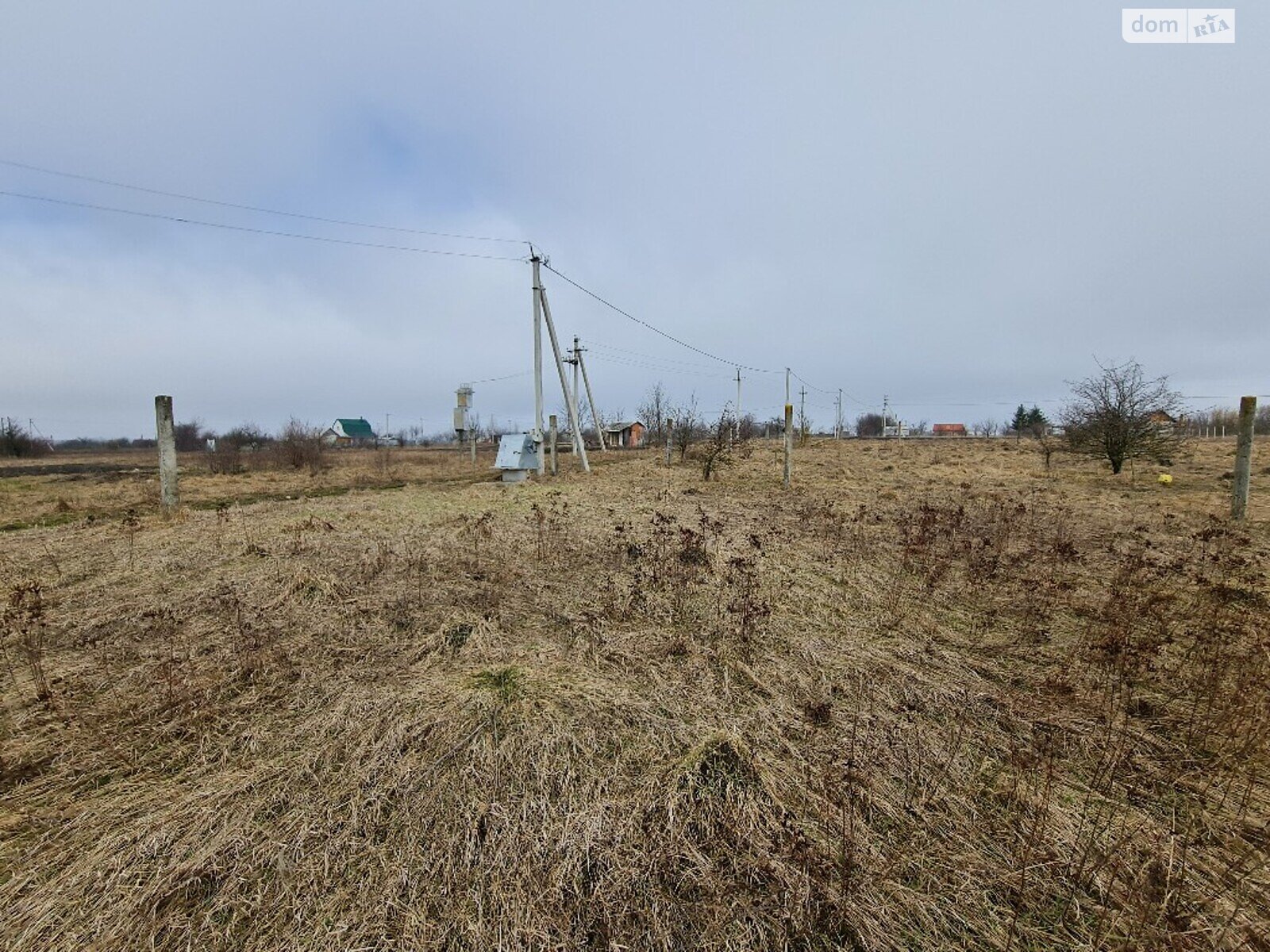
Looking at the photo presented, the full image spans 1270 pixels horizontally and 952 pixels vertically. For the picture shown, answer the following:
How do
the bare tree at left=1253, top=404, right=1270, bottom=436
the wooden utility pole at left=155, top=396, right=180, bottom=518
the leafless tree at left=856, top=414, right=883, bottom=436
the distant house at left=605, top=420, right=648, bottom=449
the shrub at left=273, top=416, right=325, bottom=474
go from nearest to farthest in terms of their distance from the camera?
the wooden utility pole at left=155, top=396, right=180, bottom=518, the shrub at left=273, top=416, right=325, bottom=474, the bare tree at left=1253, top=404, right=1270, bottom=436, the distant house at left=605, top=420, right=648, bottom=449, the leafless tree at left=856, top=414, right=883, bottom=436

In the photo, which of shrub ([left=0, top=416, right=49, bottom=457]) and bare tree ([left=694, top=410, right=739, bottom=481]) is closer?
bare tree ([left=694, top=410, right=739, bottom=481])

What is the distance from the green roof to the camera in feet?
263

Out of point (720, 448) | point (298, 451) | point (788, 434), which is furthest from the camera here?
point (298, 451)

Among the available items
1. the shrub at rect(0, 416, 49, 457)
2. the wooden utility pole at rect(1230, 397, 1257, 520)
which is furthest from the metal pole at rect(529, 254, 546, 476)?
the shrub at rect(0, 416, 49, 457)

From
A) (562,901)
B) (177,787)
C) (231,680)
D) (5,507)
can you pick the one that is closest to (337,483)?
(5,507)

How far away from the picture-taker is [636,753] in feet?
9.08

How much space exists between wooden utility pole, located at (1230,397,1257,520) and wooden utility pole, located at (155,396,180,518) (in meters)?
18.9

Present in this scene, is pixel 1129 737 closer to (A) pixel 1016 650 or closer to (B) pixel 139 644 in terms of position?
(A) pixel 1016 650

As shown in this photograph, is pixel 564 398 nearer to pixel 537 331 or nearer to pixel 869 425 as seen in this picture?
pixel 537 331

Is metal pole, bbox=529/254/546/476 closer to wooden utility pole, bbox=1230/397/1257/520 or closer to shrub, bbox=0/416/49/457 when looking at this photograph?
wooden utility pole, bbox=1230/397/1257/520

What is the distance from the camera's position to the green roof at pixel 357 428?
80.1 meters

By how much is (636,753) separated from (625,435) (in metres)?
65.9

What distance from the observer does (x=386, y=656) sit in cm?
389

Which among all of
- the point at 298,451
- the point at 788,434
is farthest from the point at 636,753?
the point at 298,451
